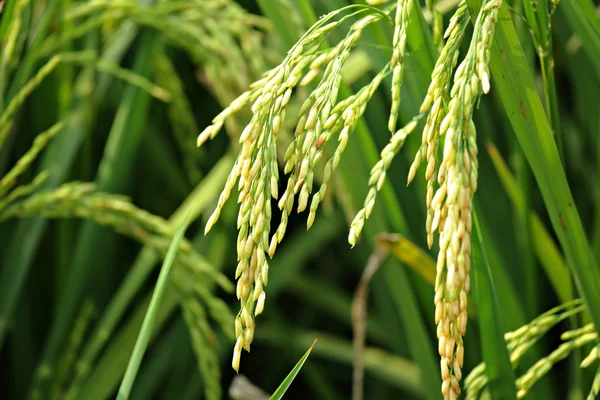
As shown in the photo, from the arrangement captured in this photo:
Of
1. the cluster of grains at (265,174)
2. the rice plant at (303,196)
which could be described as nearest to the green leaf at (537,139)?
the rice plant at (303,196)

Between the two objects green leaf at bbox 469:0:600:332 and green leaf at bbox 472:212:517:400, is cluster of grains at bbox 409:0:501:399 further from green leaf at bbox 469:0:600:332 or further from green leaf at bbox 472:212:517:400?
green leaf at bbox 472:212:517:400

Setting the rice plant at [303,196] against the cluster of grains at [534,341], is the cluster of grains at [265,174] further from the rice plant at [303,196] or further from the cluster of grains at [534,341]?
the cluster of grains at [534,341]

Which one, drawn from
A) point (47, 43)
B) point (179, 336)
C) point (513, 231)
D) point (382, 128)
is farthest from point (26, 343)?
point (513, 231)

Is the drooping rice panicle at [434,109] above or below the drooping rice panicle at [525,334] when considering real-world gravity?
above

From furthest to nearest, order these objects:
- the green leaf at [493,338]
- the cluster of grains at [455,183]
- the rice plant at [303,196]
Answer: the green leaf at [493,338], the rice plant at [303,196], the cluster of grains at [455,183]

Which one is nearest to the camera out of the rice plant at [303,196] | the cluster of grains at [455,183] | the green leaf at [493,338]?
the cluster of grains at [455,183]

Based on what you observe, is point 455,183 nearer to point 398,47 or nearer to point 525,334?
point 398,47

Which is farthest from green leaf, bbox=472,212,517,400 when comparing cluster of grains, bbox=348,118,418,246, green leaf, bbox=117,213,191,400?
green leaf, bbox=117,213,191,400

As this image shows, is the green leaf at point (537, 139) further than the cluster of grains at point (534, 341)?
No

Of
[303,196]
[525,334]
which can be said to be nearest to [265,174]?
[303,196]
